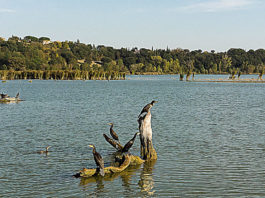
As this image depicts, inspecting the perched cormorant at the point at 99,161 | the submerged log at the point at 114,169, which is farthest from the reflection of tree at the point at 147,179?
the perched cormorant at the point at 99,161

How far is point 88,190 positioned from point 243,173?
6.89m

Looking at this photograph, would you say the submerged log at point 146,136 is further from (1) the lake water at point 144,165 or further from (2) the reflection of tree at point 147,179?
(1) the lake water at point 144,165

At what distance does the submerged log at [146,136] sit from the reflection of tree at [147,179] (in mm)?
458

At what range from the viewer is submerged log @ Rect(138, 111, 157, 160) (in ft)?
59.4

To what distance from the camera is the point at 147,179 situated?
16.2 metres

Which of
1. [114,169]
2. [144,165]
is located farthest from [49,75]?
[114,169]

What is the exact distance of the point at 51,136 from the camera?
26281 mm

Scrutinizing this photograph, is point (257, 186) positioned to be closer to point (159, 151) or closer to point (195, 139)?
point (159, 151)

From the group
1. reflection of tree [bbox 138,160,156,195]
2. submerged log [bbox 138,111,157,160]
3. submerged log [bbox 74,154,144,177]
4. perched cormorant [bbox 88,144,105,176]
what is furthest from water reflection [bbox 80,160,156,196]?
submerged log [bbox 138,111,157,160]

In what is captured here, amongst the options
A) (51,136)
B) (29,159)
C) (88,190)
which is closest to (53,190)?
(88,190)

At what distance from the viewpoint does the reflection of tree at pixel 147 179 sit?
14992 mm

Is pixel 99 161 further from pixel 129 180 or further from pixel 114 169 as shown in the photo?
pixel 129 180

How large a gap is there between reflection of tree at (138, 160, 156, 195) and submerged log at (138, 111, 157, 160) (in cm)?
46

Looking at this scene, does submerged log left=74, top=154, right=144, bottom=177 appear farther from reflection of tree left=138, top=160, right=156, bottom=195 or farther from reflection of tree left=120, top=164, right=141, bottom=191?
reflection of tree left=138, top=160, right=156, bottom=195
